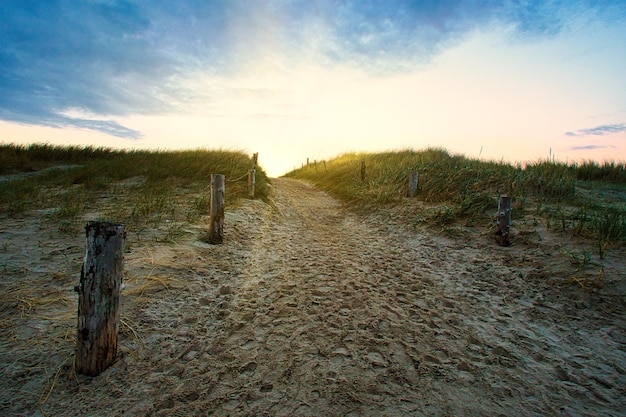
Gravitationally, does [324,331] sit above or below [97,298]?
below

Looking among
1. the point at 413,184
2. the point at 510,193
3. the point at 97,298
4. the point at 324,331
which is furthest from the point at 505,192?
the point at 97,298

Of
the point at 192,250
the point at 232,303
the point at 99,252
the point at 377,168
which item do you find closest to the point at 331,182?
the point at 377,168

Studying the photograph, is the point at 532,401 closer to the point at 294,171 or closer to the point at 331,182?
the point at 331,182

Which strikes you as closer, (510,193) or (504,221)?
(504,221)

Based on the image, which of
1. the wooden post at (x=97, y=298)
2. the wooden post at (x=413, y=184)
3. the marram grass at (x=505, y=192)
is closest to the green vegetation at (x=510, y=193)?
the marram grass at (x=505, y=192)

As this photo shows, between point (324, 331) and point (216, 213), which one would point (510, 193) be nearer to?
point (324, 331)

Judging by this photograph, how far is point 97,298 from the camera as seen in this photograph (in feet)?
8.85

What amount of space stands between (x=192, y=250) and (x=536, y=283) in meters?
5.81

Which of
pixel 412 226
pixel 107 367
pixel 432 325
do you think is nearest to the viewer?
pixel 107 367

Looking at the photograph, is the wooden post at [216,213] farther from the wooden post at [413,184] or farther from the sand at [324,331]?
the wooden post at [413,184]

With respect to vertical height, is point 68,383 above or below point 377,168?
below

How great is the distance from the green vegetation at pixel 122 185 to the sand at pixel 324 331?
4.02 ft

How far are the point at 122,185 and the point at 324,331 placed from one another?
1001cm

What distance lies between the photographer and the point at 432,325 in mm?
3674
